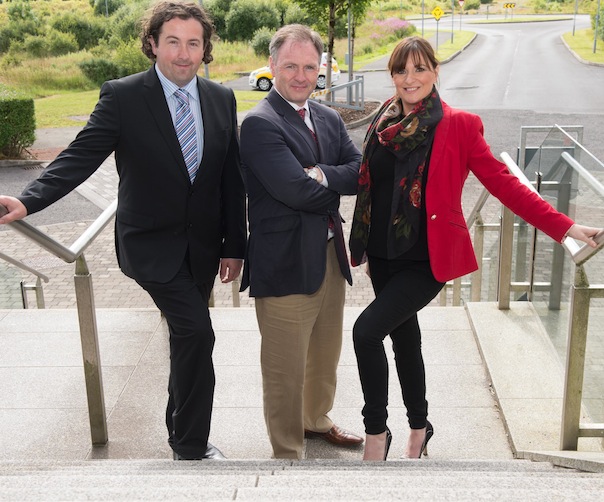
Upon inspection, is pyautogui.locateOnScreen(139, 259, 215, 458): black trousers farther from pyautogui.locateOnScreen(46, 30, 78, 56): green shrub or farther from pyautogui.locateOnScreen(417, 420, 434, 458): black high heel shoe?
pyautogui.locateOnScreen(46, 30, 78, 56): green shrub

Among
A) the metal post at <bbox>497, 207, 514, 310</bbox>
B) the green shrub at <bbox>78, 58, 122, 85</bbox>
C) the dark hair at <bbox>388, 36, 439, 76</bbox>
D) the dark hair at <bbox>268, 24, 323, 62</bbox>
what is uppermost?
the dark hair at <bbox>268, 24, 323, 62</bbox>

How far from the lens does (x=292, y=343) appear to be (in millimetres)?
2996

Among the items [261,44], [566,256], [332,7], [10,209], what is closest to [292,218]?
[10,209]

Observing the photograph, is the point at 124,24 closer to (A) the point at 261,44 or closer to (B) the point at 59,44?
(B) the point at 59,44

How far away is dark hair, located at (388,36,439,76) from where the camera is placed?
2770mm

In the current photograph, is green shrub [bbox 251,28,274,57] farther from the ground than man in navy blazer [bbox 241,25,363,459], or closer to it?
closer to it

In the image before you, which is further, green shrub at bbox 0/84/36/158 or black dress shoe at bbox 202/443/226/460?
green shrub at bbox 0/84/36/158

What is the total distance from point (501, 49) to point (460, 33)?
1121cm

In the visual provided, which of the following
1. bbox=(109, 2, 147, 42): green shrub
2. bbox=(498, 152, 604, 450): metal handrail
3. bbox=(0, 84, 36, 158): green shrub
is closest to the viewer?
bbox=(498, 152, 604, 450): metal handrail

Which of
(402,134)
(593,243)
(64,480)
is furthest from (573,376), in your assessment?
(64,480)

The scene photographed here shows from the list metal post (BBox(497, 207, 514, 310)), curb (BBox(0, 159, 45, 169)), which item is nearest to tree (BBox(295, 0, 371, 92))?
curb (BBox(0, 159, 45, 169))

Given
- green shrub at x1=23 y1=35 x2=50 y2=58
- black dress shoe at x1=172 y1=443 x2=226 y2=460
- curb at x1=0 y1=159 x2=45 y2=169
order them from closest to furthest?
black dress shoe at x1=172 y1=443 x2=226 y2=460
curb at x1=0 y1=159 x2=45 y2=169
green shrub at x1=23 y1=35 x2=50 y2=58

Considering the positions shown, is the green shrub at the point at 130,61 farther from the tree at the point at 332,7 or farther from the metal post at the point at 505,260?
the metal post at the point at 505,260

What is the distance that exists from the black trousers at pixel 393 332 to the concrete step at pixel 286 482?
0.25m
